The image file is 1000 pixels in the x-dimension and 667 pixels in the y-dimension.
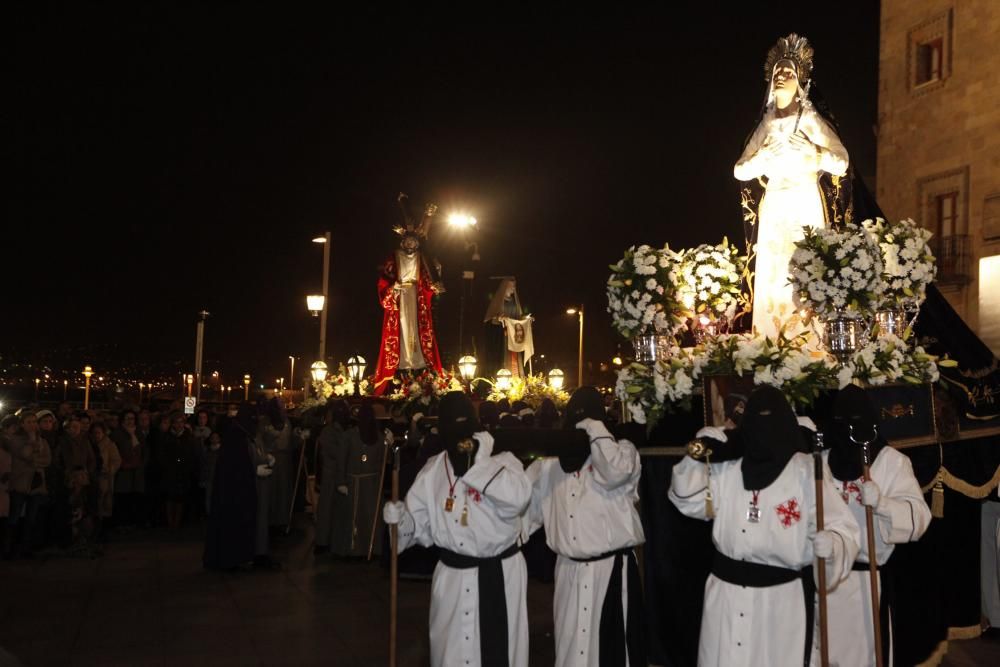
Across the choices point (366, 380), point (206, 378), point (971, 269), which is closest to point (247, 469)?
point (366, 380)

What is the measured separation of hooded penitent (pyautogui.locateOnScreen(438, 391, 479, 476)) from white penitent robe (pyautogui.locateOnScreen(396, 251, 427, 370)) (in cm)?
1593

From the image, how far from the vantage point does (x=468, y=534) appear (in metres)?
6.32

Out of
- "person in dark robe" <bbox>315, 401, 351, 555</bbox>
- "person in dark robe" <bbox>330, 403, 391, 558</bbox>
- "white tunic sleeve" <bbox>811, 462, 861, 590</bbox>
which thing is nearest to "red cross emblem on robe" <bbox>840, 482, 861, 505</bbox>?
"white tunic sleeve" <bbox>811, 462, 861, 590</bbox>

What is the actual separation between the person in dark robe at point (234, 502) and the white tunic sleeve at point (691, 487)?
7.69 m

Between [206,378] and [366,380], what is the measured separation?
4113cm

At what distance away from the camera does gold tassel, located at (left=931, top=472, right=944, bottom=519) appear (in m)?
7.94

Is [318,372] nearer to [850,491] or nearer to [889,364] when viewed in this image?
[889,364]

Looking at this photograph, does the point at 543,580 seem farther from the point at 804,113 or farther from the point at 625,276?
the point at 804,113

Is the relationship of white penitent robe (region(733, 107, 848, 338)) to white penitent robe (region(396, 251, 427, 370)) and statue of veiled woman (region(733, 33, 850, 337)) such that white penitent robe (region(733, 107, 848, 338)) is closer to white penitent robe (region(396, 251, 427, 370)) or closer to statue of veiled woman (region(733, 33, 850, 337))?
statue of veiled woman (region(733, 33, 850, 337))

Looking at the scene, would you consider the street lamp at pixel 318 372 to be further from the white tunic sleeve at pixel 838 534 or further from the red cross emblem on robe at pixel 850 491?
the white tunic sleeve at pixel 838 534

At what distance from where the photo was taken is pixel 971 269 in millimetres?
24469

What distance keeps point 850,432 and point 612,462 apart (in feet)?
4.87

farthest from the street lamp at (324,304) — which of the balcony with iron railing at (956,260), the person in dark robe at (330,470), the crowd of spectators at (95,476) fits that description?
the balcony with iron railing at (956,260)

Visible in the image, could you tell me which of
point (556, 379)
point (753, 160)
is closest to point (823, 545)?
point (753, 160)
